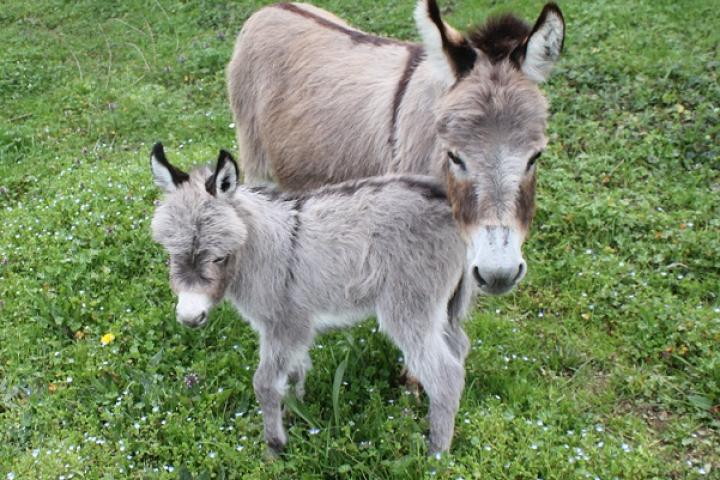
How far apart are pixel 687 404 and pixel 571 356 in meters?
0.67

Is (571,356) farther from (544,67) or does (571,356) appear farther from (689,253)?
(544,67)

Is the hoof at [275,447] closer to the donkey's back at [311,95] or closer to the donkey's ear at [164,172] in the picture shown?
the donkey's ear at [164,172]

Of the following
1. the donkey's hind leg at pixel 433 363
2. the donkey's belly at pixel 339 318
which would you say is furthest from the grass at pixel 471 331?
the donkey's belly at pixel 339 318

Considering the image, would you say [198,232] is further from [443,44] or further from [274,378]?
[443,44]

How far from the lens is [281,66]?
5.01 m

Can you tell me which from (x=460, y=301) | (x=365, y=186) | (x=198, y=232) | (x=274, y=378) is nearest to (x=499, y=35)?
(x=365, y=186)

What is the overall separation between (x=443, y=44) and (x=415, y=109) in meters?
0.58

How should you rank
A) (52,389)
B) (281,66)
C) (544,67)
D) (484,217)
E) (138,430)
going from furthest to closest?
(281,66) < (52,389) < (138,430) < (544,67) < (484,217)

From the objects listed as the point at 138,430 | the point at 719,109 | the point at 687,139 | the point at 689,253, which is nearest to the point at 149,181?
the point at 138,430

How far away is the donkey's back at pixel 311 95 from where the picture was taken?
4.27m

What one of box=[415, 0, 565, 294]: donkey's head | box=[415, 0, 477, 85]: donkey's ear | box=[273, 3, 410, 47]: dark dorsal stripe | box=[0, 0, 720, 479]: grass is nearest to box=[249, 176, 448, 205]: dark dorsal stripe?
box=[415, 0, 565, 294]: donkey's head

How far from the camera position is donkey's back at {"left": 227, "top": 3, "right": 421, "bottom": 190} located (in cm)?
427

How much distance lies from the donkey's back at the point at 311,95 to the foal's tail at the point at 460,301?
0.83 meters

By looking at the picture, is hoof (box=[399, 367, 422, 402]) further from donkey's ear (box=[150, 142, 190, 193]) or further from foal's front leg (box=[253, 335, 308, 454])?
donkey's ear (box=[150, 142, 190, 193])
